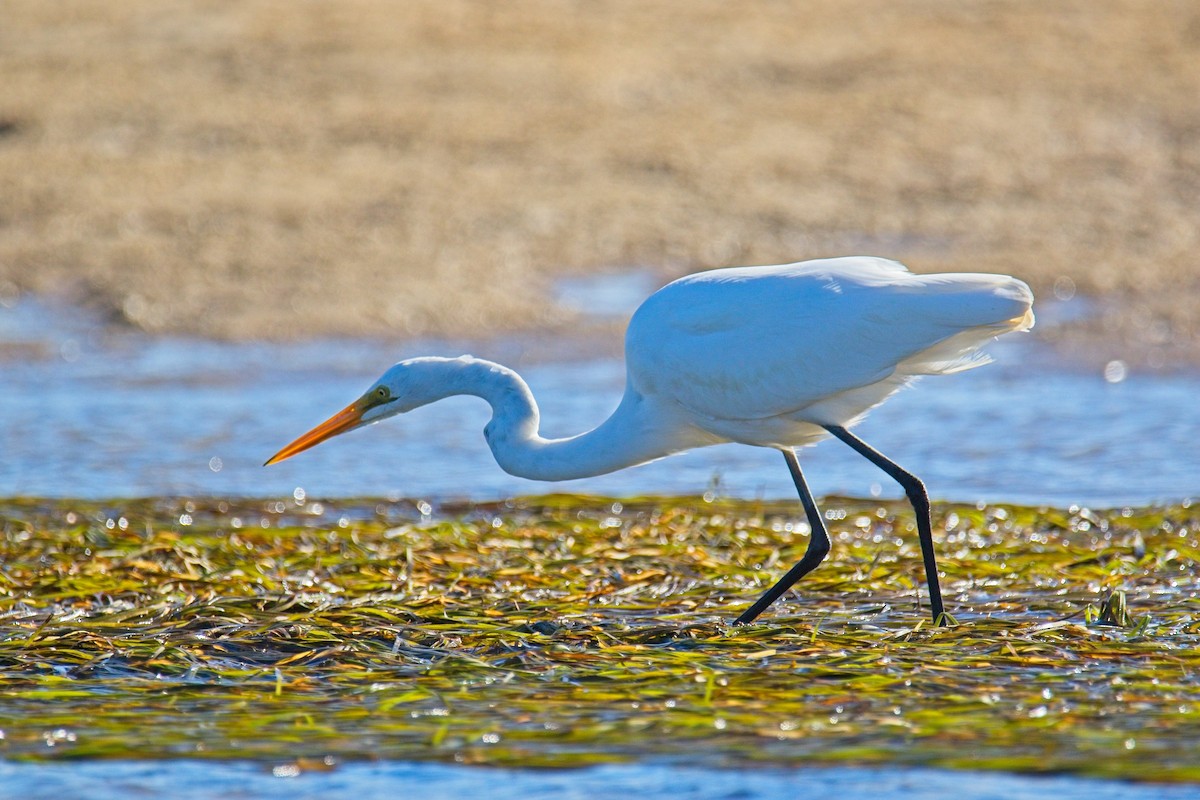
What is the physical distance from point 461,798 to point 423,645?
42.1 inches

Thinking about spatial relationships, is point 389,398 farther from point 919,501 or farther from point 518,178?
point 518,178

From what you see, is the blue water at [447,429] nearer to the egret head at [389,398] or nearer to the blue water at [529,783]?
the egret head at [389,398]

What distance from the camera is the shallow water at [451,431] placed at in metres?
7.71

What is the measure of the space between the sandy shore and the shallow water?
63cm

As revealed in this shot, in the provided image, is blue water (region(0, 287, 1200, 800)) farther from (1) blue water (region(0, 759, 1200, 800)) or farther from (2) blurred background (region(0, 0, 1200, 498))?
(1) blue water (region(0, 759, 1200, 800))

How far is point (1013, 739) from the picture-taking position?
4168 millimetres

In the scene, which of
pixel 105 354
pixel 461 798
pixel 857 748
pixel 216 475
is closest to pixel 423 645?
pixel 461 798

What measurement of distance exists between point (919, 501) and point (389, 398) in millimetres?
1707

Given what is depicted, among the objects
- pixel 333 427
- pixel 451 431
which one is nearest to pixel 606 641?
pixel 333 427

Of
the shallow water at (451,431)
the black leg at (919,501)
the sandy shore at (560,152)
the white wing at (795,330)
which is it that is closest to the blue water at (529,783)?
the black leg at (919,501)

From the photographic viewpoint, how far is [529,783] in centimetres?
408

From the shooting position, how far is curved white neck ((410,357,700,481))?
536 cm

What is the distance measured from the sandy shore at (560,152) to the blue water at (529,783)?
6.44 m

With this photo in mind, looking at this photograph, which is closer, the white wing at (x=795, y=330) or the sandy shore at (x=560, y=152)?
the white wing at (x=795, y=330)
